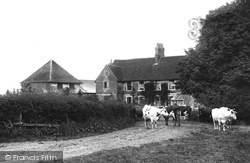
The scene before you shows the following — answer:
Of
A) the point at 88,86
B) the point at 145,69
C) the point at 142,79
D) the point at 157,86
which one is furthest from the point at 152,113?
the point at 88,86

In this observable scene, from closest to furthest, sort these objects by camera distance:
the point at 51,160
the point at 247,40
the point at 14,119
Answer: the point at 51,160, the point at 14,119, the point at 247,40

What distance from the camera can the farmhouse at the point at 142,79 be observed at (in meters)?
60.6

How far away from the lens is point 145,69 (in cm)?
6581

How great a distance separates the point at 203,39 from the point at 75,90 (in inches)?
1263

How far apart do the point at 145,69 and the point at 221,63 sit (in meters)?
29.8

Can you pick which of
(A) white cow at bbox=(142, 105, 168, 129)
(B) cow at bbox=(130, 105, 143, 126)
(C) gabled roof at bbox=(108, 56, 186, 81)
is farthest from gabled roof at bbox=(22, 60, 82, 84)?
(A) white cow at bbox=(142, 105, 168, 129)

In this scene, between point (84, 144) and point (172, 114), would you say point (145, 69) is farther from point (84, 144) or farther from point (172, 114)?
point (84, 144)

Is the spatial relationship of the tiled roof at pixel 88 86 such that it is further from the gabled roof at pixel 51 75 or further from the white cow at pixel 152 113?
the white cow at pixel 152 113

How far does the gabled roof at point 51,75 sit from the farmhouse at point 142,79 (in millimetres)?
6339

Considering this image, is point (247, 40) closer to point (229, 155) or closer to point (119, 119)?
point (119, 119)

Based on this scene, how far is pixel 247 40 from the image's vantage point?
34469 millimetres

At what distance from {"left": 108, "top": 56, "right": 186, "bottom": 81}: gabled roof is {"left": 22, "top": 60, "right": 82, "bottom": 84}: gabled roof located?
27.5 ft

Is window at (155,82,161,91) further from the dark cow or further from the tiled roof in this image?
the dark cow

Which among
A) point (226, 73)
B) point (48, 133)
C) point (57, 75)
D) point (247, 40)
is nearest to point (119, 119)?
point (48, 133)
